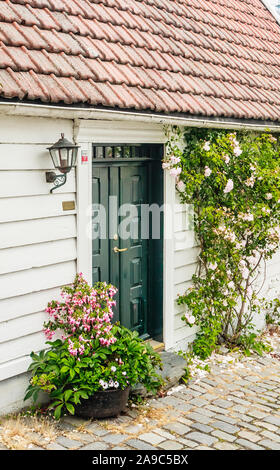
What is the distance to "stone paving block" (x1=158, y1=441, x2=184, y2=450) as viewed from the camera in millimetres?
4617

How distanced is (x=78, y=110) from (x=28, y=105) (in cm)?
55

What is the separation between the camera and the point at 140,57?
20.4 feet

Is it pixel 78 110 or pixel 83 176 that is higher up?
pixel 78 110

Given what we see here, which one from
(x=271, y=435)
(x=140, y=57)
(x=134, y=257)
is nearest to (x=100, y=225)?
(x=134, y=257)

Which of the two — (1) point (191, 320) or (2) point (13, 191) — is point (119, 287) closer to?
(1) point (191, 320)

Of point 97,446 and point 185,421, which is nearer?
point 97,446

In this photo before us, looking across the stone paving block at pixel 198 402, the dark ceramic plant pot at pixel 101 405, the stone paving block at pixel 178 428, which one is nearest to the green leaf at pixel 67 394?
the dark ceramic plant pot at pixel 101 405

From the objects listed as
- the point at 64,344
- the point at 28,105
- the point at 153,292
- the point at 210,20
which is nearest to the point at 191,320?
the point at 153,292

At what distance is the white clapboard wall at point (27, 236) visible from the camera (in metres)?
4.76

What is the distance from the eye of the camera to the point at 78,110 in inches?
191

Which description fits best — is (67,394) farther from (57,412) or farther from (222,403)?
(222,403)

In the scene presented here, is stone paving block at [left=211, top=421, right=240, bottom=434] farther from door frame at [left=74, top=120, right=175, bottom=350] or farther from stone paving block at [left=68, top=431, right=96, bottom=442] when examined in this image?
door frame at [left=74, top=120, right=175, bottom=350]

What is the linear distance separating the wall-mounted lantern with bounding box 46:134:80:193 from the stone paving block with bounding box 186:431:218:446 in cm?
247

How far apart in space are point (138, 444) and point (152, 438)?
7.2 inches
